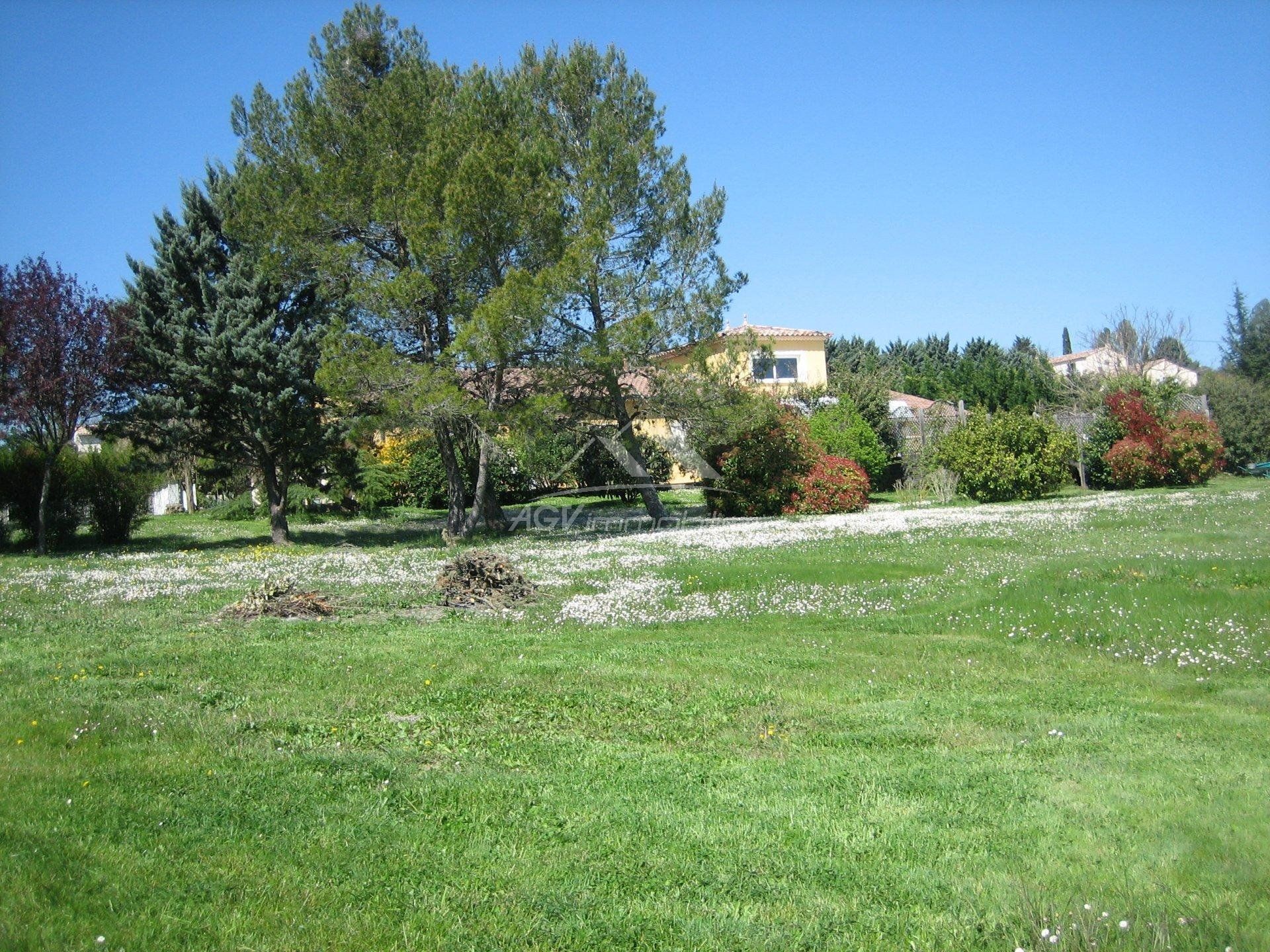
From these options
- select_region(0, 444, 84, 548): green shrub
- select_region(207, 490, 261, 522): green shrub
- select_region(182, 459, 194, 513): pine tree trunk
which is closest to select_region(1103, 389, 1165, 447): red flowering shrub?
select_region(207, 490, 261, 522): green shrub

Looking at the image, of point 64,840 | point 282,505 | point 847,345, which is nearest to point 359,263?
point 282,505

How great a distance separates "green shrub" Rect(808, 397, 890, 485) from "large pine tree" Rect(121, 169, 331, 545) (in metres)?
18.2

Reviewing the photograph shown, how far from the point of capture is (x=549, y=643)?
11.2m

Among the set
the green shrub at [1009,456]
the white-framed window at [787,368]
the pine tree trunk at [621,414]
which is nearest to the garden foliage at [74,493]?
the pine tree trunk at [621,414]

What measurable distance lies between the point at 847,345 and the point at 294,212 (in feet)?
155

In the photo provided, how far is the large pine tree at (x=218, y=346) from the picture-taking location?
2373 centimetres

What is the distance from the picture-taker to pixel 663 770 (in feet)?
21.0

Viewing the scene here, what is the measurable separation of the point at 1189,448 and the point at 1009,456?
7.44 metres

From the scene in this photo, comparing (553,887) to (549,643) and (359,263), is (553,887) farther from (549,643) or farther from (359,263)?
(359,263)

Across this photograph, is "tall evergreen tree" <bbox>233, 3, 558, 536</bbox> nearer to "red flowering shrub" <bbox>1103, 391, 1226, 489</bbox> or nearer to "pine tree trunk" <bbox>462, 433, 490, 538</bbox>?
"pine tree trunk" <bbox>462, 433, 490, 538</bbox>

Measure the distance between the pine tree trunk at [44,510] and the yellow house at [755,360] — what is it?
15.4 meters

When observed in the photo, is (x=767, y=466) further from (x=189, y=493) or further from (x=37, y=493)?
(x=189, y=493)

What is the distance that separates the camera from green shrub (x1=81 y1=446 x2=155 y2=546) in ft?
83.4

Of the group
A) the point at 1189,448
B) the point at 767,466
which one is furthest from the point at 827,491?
the point at 1189,448
